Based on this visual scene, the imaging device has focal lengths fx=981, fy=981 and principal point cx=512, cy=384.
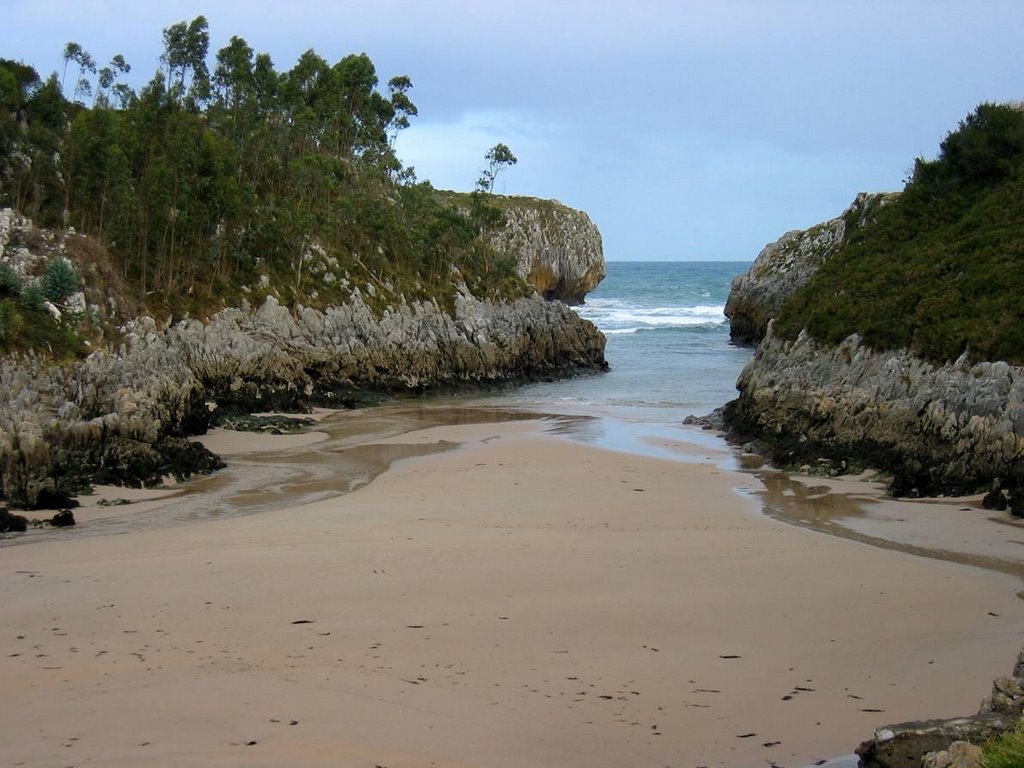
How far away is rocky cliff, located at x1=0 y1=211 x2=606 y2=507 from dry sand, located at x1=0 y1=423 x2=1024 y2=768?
443cm

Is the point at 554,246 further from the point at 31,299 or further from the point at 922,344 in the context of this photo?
the point at 922,344

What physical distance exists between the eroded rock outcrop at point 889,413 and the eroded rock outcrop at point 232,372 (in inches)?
509

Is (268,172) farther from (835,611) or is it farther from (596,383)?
(835,611)

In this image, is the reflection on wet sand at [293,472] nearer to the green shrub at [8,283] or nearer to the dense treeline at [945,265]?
the green shrub at [8,283]

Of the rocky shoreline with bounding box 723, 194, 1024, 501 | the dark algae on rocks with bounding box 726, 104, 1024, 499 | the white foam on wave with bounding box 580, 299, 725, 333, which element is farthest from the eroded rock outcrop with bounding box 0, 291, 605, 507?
the white foam on wave with bounding box 580, 299, 725, 333

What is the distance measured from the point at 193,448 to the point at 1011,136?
23685mm

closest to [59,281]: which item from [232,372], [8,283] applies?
[8,283]

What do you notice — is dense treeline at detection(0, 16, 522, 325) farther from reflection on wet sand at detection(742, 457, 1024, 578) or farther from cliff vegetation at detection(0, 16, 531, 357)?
Result: reflection on wet sand at detection(742, 457, 1024, 578)

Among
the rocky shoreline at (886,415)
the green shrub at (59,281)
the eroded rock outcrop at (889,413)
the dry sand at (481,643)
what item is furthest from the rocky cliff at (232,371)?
the eroded rock outcrop at (889,413)

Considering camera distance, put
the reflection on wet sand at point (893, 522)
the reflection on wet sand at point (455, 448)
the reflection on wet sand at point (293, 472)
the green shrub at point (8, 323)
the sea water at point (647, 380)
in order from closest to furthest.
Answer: the reflection on wet sand at point (893, 522), the reflection on wet sand at point (455, 448), the reflection on wet sand at point (293, 472), the green shrub at point (8, 323), the sea water at point (647, 380)

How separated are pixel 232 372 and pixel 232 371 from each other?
5 cm

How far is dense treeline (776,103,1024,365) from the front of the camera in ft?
64.6

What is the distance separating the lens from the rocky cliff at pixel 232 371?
1755cm

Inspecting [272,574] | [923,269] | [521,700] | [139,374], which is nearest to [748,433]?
[923,269]
